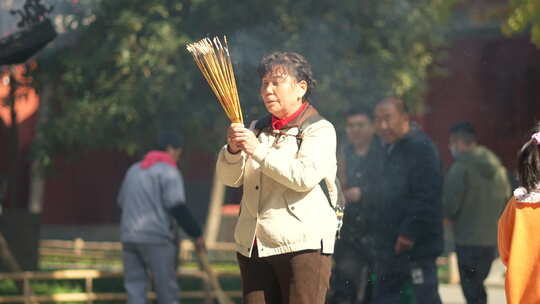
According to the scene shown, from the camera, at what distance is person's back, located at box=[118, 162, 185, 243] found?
8414mm

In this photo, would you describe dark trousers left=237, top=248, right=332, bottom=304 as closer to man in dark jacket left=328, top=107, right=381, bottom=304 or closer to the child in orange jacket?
the child in orange jacket

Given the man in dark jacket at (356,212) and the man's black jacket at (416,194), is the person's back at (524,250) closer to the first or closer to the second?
the man's black jacket at (416,194)

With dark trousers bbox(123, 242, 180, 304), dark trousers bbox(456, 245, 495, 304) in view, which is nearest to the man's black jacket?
dark trousers bbox(456, 245, 495, 304)

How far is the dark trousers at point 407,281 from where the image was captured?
689cm

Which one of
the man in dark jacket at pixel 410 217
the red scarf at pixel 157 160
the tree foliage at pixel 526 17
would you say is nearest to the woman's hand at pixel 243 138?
the man in dark jacket at pixel 410 217

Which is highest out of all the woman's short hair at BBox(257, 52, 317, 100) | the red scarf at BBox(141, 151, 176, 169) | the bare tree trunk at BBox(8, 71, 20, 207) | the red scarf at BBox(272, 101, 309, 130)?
the bare tree trunk at BBox(8, 71, 20, 207)

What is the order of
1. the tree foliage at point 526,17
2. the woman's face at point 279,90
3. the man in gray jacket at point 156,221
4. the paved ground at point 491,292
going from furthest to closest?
1. the paved ground at point 491,292
2. the tree foliage at point 526,17
3. the man in gray jacket at point 156,221
4. the woman's face at point 279,90

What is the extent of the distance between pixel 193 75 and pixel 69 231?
52.1ft

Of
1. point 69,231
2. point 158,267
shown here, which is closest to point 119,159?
point 69,231

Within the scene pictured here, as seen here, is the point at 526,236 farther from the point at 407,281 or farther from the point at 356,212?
the point at 356,212

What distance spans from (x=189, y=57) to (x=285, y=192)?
7.04m

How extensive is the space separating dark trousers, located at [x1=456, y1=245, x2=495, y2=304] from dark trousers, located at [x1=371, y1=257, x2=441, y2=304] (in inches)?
29.3

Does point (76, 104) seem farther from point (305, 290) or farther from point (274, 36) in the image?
point (305, 290)

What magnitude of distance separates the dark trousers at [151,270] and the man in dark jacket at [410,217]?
2.00m
